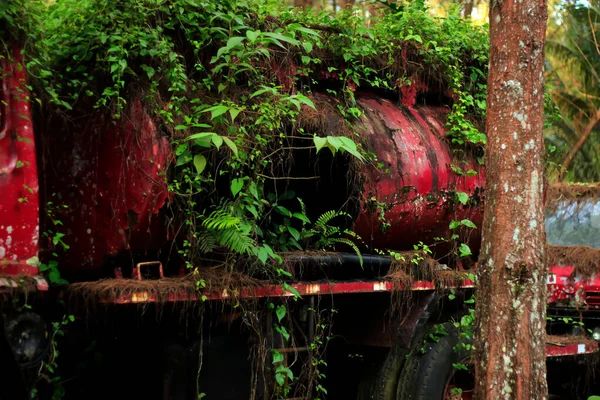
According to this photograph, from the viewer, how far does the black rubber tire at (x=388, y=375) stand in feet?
19.0

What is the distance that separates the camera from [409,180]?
5797 millimetres

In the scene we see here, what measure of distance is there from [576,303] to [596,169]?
15513 millimetres

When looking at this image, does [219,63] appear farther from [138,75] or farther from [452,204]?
[452,204]

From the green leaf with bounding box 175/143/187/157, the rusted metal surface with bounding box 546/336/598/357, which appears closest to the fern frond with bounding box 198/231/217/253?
the green leaf with bounding box 175/143/187/157

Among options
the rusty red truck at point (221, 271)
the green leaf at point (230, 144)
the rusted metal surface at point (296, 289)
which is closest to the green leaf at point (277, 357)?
the rusty red truck at point (221, 271)

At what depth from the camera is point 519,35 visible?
465 cm

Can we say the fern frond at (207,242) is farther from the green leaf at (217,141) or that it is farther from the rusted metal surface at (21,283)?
the rusted metal surface at (21,283)

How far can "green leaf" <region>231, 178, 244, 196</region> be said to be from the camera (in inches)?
184

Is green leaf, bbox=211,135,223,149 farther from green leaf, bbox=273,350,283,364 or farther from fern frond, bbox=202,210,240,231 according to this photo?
green leaf, bbox=273,350,283,364

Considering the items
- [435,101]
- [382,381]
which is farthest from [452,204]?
[382,381]

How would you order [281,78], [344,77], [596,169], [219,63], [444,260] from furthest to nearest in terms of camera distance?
1. [596,169]
2. [444,260]
3. [344,77]
4. [281,78]
5. [219,63]

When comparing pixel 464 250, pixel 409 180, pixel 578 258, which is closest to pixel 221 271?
pixel 409 180

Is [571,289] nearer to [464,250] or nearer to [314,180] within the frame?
[464,250]

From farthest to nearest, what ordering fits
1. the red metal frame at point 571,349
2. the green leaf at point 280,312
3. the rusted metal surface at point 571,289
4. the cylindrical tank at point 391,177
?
1. the rusted metal surface at point 571,289
2. the red metal frame at point 571,349
3. the cylindrical tank at point 391,177
4. the green leaf at point 280,312
